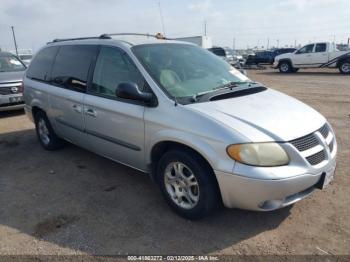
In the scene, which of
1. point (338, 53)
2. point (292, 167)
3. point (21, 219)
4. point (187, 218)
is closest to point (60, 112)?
point (21, 219)

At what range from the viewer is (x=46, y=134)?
18.4ft

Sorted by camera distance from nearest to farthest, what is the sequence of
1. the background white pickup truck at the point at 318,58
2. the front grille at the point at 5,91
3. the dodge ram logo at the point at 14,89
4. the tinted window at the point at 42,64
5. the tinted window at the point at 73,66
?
the tinted window at the point at 73,66, the tinted window at the point at 42,64, the front grille at the point at 5,91, the dodge ram logo at the point at 14,89, the background white pickup truck at the point at 318,58

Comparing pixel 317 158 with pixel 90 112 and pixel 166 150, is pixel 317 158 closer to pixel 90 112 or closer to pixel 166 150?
pixel 166 150

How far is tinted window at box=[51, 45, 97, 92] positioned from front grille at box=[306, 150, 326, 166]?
9.30 ft

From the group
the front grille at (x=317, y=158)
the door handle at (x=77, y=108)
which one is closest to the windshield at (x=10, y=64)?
the door handle at (x=77, y=108)

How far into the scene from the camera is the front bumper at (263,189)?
2705mm

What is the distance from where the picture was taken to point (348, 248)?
9.25 ft

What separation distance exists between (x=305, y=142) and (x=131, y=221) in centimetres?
186

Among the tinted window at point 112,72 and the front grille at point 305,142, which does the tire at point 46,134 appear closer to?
the tinted window at point 112,72

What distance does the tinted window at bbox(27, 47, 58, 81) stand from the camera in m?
5.21

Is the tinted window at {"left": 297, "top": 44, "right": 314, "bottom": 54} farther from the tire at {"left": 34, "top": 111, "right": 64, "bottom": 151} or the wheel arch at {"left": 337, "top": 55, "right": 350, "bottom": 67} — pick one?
the tire at {"left": 34, "top": 111, "right": 64, "bottom": 151}

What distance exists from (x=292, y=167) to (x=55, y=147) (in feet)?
13.5

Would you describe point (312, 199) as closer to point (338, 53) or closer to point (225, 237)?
point (225, 237)

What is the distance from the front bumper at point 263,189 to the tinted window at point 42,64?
3.62 m
